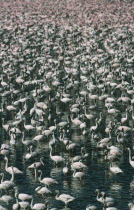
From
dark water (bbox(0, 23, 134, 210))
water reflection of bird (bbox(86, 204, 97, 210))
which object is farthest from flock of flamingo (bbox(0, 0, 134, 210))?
water reflection of bird (bbox(86, 204, 97, 210))

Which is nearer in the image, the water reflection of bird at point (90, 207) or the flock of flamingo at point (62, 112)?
the water reflection of bird at point (90, 207)

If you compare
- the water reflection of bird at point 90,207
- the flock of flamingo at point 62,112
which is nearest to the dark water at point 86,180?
the flock of flamingo at point 62,112

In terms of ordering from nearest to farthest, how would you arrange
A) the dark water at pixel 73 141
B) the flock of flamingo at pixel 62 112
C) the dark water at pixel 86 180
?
the dark water at pixel 86 180, the dark water at pixel 73 141, the flock of flamingo at pixel 62 112

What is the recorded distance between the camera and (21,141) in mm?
61625

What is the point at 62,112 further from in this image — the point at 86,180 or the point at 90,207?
the point at 90,207

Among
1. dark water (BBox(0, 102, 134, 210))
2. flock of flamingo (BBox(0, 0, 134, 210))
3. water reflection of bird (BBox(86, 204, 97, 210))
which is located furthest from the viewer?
flock of flamingo (BBox(0, 0, 134, 210))

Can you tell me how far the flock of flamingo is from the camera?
168 ft

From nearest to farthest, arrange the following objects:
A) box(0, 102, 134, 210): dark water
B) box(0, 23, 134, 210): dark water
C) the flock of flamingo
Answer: box(0, 102, 134, 210): dark water → box(0, 23, 134, 210): dark water → the flock of flamingo

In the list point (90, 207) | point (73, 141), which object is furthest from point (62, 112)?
point (90, 207)

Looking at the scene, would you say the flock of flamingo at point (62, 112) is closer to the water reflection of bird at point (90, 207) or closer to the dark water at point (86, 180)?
the dark water at point (86, 180)

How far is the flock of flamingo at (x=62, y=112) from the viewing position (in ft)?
168

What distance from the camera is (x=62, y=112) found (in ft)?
232

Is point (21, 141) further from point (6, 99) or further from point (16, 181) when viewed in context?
point (6, 99)

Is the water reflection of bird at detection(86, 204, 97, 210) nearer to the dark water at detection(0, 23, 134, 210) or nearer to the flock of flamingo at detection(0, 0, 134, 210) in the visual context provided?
the dark water at detection(0, 23, 134, 210)
